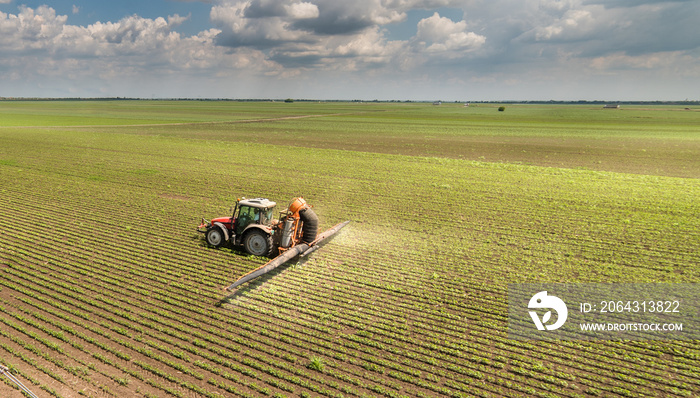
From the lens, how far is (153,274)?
1555 centimetres

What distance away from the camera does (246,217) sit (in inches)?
672

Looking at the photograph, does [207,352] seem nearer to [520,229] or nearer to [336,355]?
[336,355]

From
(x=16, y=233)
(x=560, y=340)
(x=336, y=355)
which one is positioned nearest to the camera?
(x=336, y=355)

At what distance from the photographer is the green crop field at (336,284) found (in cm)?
1028

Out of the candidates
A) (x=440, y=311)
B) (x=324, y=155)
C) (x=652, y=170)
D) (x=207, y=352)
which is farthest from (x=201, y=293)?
(x=652, y=170)

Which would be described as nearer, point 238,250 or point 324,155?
point 238,250

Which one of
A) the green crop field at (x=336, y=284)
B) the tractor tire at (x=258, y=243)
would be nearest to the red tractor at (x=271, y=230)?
the tractor tire at (x=258, y=243)

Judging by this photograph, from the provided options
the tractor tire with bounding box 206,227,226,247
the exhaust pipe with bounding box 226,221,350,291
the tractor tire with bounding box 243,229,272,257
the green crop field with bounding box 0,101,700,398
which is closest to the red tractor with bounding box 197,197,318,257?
the tractor tire with bounding box 243,229,272,257

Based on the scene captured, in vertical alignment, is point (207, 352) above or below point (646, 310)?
below

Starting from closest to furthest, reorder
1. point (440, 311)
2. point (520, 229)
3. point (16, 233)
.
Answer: point (440, 311) → point (16, 233) → point (520, 229)

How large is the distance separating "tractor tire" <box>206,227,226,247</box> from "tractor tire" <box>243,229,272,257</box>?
1291 millimetres

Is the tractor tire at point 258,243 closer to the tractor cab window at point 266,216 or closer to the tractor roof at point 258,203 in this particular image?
the tractor cab window at point 266,216

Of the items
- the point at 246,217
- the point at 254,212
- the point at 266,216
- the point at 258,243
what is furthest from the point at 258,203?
the point at 258,243

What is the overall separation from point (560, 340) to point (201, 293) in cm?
1204
